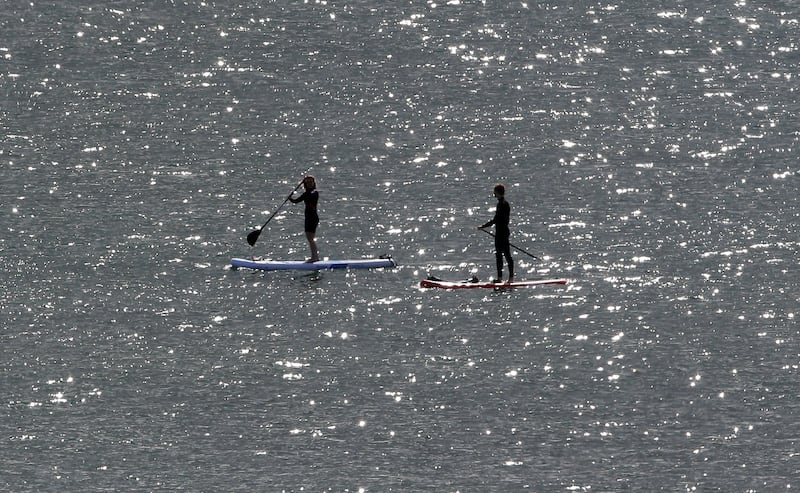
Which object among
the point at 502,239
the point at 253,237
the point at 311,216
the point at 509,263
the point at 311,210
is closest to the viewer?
the point at 502,239

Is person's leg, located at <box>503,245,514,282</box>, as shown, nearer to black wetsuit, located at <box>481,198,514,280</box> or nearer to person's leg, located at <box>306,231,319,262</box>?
black wetsuit, located at <box>481,198,514,280</box>

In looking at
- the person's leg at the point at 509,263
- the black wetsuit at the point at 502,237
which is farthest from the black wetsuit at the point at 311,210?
the person's leg at the point at 509,263

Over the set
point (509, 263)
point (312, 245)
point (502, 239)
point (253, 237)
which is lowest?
point (509, 263)

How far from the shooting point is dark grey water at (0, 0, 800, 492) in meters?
37.8

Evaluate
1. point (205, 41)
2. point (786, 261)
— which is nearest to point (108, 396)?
point (786, 261)

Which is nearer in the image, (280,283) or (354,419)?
(354,419)

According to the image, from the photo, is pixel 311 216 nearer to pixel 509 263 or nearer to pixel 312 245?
pixel 312 245

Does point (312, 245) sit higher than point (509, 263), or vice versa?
point (312, 245)

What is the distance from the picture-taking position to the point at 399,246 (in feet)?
176

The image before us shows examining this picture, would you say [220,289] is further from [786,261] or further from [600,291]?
[786,261]

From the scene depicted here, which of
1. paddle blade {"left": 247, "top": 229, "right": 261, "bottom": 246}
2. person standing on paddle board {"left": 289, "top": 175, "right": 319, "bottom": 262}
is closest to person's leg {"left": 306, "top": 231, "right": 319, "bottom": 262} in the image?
person standing on paddle board {"left": 289, "top": 175, "right": 319, "bottom": 262}

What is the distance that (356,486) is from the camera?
117 ft

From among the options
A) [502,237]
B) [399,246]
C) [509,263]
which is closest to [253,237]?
[399,246]

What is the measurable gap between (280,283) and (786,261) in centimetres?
1235
